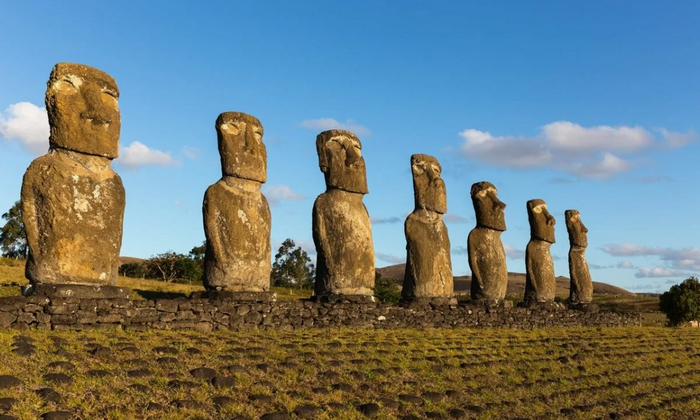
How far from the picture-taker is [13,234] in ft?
151

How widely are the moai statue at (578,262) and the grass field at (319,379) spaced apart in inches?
439

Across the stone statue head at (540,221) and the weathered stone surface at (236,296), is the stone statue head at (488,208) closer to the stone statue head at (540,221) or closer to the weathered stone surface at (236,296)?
the stone statue head at (540,221)

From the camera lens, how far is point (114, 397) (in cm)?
629

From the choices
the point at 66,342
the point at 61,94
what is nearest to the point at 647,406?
the point at 66,342

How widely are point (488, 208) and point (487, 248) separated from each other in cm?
116

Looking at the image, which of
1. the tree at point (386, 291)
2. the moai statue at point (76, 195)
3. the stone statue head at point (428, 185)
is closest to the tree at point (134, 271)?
the tree at point (386, 291)

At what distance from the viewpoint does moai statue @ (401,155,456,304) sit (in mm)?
15789

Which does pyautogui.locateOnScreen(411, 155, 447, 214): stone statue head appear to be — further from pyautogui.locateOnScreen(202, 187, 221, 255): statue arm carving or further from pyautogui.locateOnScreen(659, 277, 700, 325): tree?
pyautogui.locateOnScreen(659, 277, 700, 325): tree

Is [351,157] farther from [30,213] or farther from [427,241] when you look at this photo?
[30,213]

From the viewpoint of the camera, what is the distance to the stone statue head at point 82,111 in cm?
1048

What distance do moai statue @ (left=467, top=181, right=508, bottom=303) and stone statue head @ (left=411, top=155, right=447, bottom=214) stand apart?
2248mm

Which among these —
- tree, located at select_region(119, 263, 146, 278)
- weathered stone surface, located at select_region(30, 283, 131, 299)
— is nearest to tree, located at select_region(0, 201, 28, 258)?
tree, located at select_region(119, 263, 146, 278)

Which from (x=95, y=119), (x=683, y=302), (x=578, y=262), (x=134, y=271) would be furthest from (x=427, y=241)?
(x=134, y=271)

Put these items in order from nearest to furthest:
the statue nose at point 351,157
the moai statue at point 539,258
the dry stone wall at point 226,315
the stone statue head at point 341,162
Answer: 1. the dry stone wall at point 226,315
2. the stone statue head at point 341,162
3. the statue nose at point 351,157
4. the moai statue at point 539,258
